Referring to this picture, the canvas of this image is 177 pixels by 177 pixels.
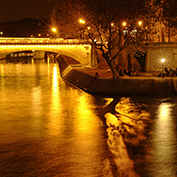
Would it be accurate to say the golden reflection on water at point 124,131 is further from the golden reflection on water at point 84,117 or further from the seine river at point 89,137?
the golden reflection on water at point 84,117

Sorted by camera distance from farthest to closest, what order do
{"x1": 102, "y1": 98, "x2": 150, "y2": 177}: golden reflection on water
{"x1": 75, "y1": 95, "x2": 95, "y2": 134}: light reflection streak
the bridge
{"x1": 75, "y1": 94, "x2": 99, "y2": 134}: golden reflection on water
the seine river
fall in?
the bridge, {"x1": 75, "y1": 95, "x2": 95, "y2": 134}: light reflection streak, {"x1": 75, "y1": 94, "x2": 99, "y2": 134}: golden reflection on water, {"x1": 102, "y1": 98, "x2": 150, "y2": 177}: golden reflection on water, the seine river

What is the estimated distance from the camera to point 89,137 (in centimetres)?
2025

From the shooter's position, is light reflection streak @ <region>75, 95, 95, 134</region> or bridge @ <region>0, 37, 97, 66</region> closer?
light reflection streak @ <region>75, 95, 95, 134</region>

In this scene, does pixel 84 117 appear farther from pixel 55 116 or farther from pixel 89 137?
pixel 89 137

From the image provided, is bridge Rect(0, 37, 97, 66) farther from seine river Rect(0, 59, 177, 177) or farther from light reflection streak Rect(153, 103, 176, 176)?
light reflection streak Rect(153, 103, 176, 176)

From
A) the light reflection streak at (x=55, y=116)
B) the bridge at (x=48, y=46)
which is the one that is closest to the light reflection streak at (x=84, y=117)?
the light reflection streak at (x=55, y=116)

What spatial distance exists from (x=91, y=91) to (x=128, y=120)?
15.1 m

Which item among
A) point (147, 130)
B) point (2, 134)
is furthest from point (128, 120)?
point (2, 134)

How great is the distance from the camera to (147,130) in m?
21.7

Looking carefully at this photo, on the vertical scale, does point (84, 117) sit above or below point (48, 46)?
below

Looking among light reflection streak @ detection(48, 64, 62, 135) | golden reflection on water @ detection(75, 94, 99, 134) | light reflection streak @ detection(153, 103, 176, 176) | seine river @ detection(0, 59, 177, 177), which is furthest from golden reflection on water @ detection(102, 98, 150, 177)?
light reflection streak @ detection(48, 64, 62, 135)

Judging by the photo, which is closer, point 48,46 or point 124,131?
point 124,131

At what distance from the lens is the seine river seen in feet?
49.5

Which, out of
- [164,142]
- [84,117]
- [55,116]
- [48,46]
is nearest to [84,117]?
[84,117]
